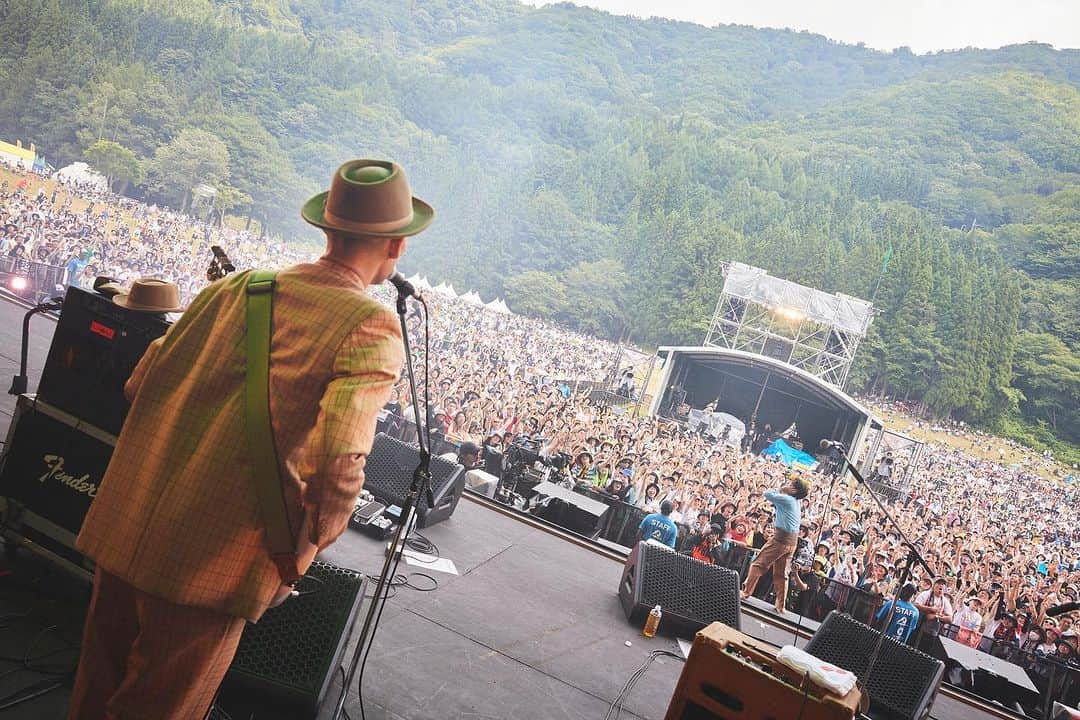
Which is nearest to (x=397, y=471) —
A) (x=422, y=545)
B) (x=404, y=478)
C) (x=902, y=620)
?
(x=404, y=478)

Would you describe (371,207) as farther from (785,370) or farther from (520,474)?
(785,370)

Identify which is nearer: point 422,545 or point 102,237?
point 422,545

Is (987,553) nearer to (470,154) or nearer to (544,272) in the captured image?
(544,272)

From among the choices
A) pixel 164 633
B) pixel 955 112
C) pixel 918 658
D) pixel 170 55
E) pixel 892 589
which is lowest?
pixel 892 589

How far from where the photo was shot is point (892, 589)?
711cm

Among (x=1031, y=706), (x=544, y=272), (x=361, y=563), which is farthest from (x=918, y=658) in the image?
(x=544, y=272)

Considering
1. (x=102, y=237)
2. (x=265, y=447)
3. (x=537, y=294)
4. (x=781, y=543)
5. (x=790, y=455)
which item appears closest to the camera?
(x=265, y=447)

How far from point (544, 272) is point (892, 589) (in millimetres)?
17276

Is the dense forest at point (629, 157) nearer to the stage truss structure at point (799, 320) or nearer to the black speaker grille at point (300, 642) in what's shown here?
the stage truss structure at point (799, 320)

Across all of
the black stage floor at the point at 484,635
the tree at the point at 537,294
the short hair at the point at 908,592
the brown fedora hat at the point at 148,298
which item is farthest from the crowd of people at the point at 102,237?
the short hair at the point at 908,592

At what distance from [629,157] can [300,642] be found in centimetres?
2658

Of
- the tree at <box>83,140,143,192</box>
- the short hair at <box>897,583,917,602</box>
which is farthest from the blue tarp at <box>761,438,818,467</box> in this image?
the tree at <box>83,140,143,192</box>

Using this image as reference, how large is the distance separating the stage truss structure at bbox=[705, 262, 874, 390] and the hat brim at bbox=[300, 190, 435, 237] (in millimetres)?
12995

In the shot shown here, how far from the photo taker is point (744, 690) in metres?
2.16
